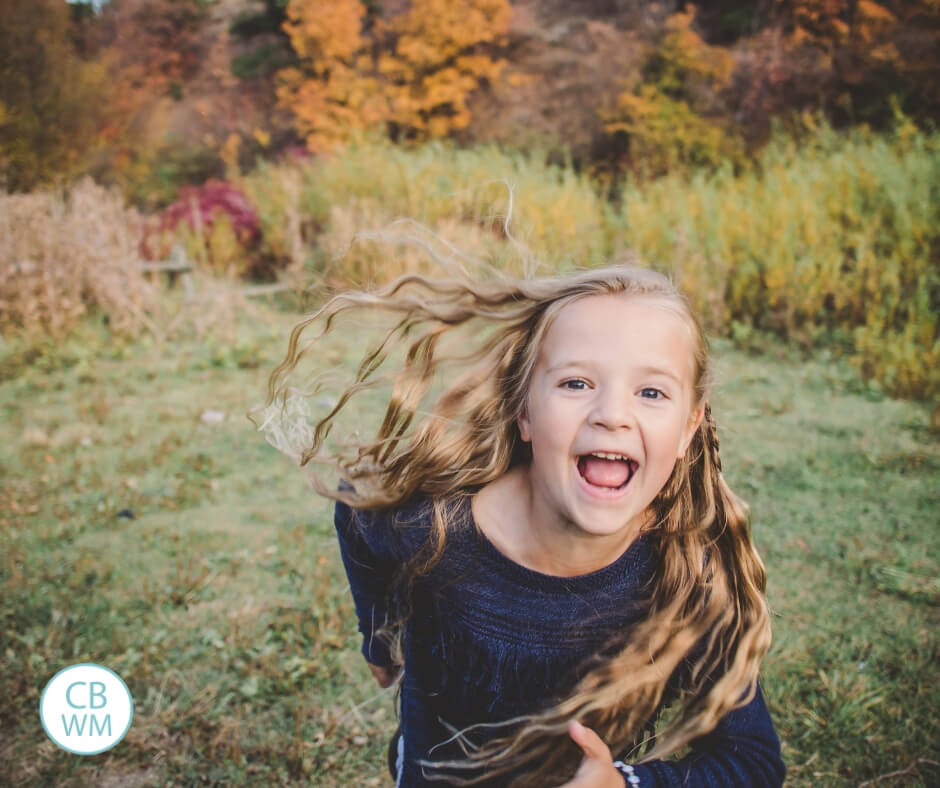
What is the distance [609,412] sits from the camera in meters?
1.29

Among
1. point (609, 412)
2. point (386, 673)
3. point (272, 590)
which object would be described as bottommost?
point (272, 590)

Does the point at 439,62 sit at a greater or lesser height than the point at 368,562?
greater

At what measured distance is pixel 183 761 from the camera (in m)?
2.07

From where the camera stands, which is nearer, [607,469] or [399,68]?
[607,469]

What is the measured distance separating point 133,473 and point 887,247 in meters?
6.32

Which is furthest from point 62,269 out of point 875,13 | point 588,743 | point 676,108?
point 875,13

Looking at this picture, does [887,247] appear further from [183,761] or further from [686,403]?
[183,761]

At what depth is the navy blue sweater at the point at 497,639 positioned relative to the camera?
53.1 inches

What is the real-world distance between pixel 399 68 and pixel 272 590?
510 inches

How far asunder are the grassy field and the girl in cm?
43

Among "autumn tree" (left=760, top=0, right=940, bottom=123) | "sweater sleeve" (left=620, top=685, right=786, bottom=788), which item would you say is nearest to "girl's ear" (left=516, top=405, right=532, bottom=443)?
"sweater sleeve" (left=620, top=685, right=786, bottom=788)

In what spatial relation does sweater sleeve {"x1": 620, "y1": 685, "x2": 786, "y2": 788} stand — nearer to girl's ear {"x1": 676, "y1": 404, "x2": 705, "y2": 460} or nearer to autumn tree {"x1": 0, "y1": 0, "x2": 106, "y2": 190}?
girl's ear {"x1": 676, "y1": 404, "x2": 705, "y2": 460}

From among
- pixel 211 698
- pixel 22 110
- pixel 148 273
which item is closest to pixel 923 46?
pixel 148 273

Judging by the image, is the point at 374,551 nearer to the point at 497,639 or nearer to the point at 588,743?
the point at 497,639
